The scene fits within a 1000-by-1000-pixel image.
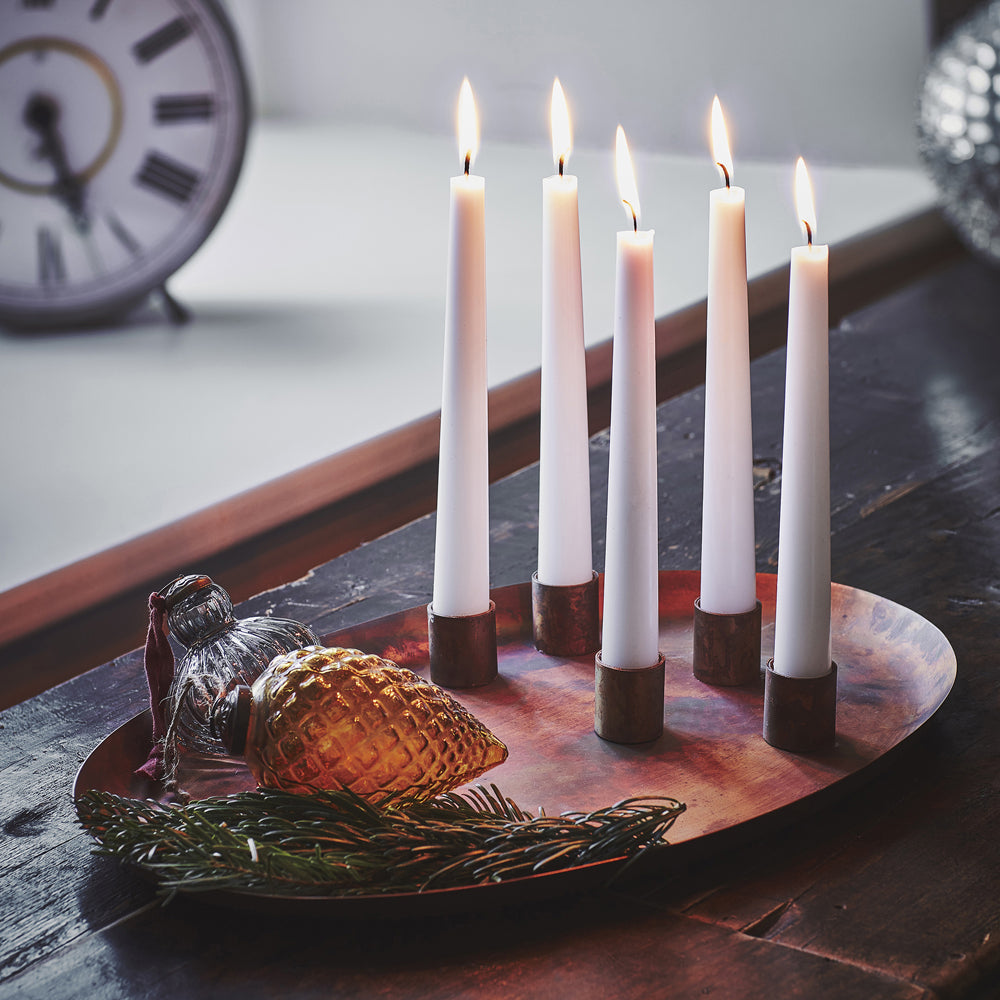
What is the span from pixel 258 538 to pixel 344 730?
691 millimetres

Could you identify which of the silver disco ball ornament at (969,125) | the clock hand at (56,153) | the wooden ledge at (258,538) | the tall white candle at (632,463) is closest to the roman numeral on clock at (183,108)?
the clock hand at (56,153)

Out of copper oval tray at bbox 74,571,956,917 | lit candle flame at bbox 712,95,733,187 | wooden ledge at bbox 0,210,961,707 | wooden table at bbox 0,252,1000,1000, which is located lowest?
wooden ledge at bbox 0,210,961,707

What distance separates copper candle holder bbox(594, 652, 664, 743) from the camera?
0.54 m

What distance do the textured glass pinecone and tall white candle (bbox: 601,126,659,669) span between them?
0.09m

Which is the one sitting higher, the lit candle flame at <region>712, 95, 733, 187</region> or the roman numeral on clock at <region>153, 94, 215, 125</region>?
the roman numeral on clock at <region>153, 94, 215, 125</region>

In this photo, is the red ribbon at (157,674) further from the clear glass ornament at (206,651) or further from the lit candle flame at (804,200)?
the lit candle flame at (804,200)

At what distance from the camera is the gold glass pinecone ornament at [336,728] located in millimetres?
469

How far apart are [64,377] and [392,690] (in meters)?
1.25

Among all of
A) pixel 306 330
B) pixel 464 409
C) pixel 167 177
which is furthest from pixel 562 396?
pixel 306 330

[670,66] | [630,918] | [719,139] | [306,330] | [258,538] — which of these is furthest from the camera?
[670,66]

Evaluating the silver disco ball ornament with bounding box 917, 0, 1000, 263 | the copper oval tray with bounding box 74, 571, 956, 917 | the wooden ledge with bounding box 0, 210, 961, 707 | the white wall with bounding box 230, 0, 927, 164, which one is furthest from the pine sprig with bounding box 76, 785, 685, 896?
the white wall with bounding box 230, 0, 927, 164

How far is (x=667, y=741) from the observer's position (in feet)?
1.79

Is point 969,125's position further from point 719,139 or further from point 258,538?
point 719,139

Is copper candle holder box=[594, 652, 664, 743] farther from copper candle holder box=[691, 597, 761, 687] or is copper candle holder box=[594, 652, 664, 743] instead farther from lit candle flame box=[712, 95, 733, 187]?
lit candle flame box=[712, 95, 733, 187]
